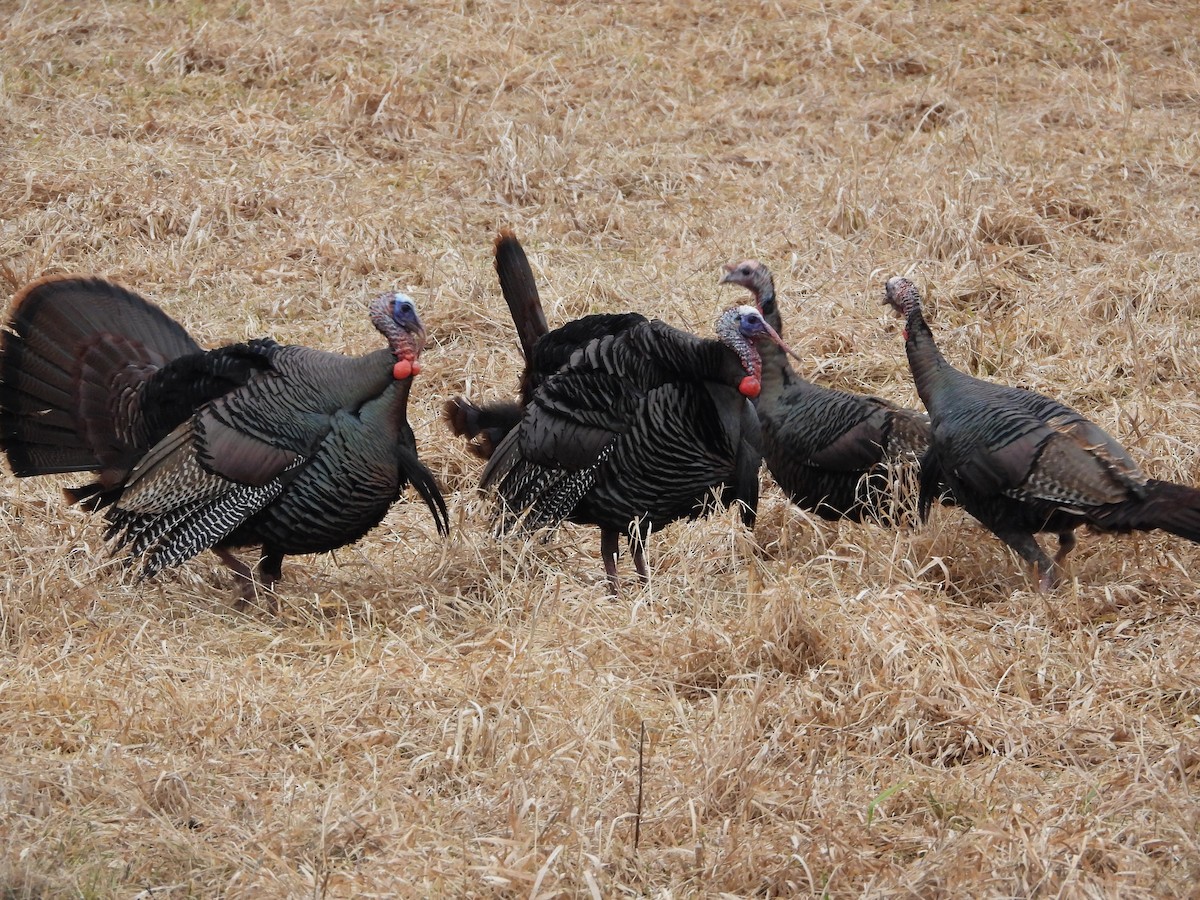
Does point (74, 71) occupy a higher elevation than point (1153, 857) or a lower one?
higher

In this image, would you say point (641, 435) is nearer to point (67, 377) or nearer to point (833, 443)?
point (833, 443)

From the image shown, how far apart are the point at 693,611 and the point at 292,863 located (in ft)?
5.36

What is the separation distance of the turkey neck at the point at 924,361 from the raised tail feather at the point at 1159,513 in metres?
0.83

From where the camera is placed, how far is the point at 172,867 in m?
3.14

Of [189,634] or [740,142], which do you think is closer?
[189,634]

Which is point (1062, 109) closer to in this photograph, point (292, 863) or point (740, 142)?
point (740, 142)

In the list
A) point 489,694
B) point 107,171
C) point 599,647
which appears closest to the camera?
point 489,694

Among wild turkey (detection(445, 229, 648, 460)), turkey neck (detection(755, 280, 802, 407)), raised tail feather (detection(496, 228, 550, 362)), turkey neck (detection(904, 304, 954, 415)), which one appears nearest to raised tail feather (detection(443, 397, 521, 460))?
wild turkey (detection(445, 229, 648, 460))

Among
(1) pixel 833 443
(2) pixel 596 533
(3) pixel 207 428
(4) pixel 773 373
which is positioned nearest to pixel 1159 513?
(1) pixel 833 443

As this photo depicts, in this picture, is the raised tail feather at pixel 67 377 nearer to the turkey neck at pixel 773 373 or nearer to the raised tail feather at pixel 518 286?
the raised tail feather at pixel 518 286

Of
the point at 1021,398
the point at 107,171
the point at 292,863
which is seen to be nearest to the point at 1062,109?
the point at 1021,398

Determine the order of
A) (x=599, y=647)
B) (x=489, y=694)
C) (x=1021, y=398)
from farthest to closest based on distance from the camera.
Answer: (x=1021, y=398) → (x=599, y=647) → (x=489, y=694)

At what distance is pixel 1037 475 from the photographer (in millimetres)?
4707

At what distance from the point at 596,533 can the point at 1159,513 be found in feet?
7.43
